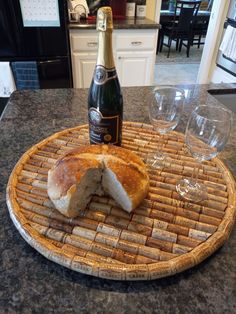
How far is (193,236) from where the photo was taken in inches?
17.3

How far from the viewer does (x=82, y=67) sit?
6.84 ft

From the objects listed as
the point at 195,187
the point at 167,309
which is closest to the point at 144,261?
the point at 167,309

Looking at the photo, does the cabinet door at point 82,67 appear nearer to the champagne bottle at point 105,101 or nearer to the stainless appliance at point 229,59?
the stainless appliance at point 229,59

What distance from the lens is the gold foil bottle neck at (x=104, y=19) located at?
0.49 metres

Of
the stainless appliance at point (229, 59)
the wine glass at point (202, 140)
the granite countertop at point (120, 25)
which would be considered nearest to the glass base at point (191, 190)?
the wine glass at point (202, 140)

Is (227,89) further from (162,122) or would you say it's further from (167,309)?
(167,309)

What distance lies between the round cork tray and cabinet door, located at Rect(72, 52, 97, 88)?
1.65 meters

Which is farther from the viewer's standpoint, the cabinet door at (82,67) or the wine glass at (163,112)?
the cabinet door at (82,67)

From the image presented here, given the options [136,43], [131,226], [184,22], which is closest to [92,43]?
[136,43]

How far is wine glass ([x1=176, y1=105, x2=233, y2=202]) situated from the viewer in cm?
54

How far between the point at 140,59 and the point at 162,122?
1683 millimetres

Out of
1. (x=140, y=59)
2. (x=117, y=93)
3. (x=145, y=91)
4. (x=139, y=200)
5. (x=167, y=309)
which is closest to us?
(x=167, y=309)

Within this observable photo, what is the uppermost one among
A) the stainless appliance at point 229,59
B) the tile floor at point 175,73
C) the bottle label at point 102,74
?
the bottle label at point 102,74

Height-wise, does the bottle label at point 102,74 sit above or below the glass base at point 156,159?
above
